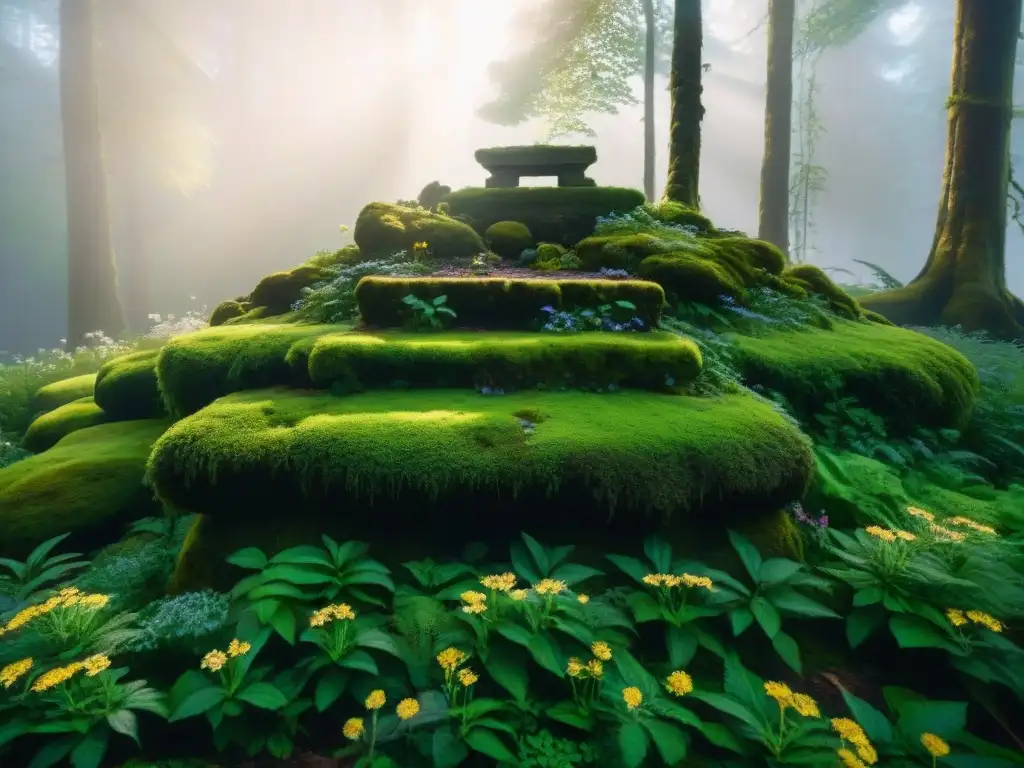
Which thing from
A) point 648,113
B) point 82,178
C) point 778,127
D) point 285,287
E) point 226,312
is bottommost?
point 226,312

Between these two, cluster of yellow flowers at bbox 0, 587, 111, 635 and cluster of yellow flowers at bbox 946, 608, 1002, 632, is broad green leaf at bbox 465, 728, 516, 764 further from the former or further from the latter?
cluster of yellow flowers at bbox 946, 608, 1002, 632

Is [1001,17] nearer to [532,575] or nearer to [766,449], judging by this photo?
[766,449]

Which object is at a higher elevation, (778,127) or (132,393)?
(778,127)

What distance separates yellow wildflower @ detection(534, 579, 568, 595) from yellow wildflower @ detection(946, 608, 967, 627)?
1648 mm

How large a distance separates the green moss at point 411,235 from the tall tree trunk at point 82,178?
10.8m

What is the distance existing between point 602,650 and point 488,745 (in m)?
0.53

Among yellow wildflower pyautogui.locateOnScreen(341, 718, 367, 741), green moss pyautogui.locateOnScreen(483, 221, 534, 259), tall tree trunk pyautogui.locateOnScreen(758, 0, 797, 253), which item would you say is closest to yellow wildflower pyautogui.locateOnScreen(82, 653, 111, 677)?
yellow wildflower pyautogui.locateOnScreen(341, 718, 367, 741)

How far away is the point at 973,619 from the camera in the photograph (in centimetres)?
223

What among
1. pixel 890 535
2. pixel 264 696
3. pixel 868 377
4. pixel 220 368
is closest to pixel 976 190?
pixel 868 377

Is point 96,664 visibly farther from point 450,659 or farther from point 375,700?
point 450,659

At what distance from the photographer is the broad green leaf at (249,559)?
248 centimetres

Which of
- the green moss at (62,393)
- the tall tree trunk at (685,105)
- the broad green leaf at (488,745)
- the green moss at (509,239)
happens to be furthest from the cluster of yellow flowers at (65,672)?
the tall tree trunk at (685,105)

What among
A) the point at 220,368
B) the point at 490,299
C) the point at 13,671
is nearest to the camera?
the point at 13,671

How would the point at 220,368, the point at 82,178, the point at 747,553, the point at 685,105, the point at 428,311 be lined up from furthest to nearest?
1. the point at 82,178
2. the point at 685,105
3. the point at 428,311
4. the point at 220,368
5. the point at 747,553
